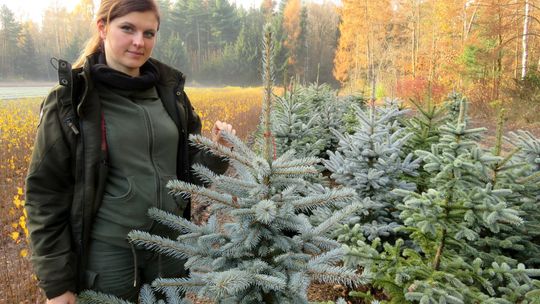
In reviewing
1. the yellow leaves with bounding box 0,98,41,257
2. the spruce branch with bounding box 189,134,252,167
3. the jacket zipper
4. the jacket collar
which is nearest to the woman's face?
the jacket collar

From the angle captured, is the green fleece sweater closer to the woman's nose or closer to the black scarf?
the black scarf

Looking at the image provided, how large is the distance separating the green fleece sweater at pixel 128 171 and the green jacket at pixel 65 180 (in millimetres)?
61

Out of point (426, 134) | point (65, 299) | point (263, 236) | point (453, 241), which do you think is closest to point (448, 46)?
point (426, 134)

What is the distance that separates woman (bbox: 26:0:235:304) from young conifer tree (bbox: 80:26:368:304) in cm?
39

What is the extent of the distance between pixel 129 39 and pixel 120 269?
1.11 metres

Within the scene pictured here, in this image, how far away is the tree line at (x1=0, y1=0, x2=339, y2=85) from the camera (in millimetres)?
41281

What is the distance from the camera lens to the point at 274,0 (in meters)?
55.0

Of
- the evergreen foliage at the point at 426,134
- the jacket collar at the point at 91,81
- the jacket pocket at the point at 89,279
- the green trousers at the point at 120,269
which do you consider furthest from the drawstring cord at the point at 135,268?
the evergreen foliage at the point at 426,134

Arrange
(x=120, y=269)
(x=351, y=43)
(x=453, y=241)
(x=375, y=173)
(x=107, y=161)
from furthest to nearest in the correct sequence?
(x=351, y=43) → (x=375, y=173) → (x=453, y=241) → (x=120, y=269) → (x=107, y=161)

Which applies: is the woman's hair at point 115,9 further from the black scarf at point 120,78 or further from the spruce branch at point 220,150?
the spruce branch at point 220,150

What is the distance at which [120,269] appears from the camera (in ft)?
5.77

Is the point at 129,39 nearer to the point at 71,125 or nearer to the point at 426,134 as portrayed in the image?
the point at 71,125

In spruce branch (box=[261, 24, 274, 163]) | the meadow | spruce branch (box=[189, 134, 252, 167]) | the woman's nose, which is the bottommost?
the meadow

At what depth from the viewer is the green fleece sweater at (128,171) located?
66.1 inches
